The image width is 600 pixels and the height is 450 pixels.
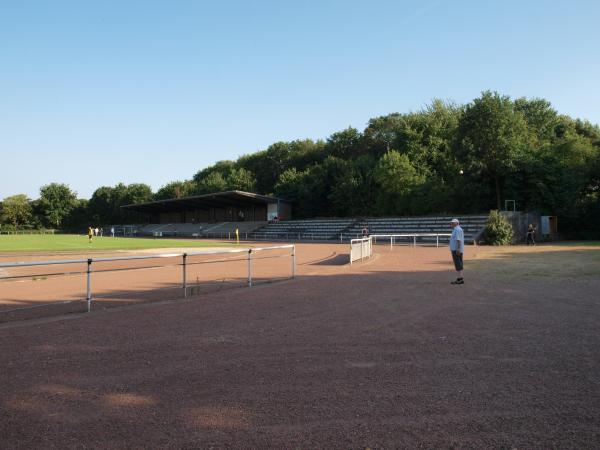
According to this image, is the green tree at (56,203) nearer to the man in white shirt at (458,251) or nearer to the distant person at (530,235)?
the distant person at (530,235)

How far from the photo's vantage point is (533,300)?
8984 mm

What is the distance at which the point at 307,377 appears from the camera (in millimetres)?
4582

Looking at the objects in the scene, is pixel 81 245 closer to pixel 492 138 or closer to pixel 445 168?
pixel 492 138

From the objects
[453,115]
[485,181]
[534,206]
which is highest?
[453,115]

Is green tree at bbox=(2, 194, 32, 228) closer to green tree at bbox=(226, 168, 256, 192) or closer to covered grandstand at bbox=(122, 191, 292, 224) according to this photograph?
covered grandstand at bbox=(122, 191, 292, 224)

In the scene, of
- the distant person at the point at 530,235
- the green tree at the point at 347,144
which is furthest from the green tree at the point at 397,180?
the green tree at the point at 347,144

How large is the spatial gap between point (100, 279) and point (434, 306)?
1047 centimetres

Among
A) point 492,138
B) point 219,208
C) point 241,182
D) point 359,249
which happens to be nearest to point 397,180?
point 492,138

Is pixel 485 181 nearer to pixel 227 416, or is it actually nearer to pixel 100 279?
pixel 100 279

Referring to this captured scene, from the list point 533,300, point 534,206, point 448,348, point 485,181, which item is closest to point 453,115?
point 485,181

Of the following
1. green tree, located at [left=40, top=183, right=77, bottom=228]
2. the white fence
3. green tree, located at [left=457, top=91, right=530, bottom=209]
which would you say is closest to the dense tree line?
green tree, located at [left=457, top=91, right=530, bottom=209]

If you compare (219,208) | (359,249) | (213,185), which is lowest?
(359,249)

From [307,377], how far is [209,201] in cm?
6515

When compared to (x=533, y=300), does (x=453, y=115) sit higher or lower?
higher
